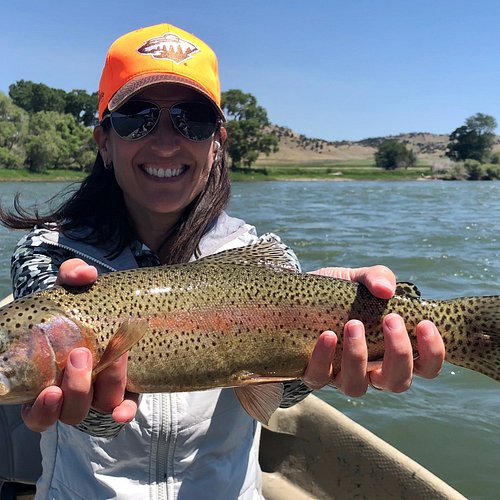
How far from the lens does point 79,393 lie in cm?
257

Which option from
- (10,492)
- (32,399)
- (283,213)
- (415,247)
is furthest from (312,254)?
(32,399)

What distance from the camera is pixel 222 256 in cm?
317

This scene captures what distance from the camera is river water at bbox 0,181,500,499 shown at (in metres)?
6.84

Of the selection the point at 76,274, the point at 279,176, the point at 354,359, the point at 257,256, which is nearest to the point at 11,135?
the point at 279,176

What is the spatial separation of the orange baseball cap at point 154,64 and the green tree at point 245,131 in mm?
85910

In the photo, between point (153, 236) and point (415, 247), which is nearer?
point (153, 236)

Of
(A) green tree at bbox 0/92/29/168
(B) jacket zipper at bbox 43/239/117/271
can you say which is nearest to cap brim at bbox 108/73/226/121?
(B) jacket zipper at bbox 43/239/117/271

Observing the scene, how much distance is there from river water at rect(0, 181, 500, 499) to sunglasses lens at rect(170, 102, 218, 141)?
4.81 meters

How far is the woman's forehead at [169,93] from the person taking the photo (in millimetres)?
3348

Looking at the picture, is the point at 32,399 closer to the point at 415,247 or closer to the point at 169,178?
the point at 169,178

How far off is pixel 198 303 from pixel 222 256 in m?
0.38

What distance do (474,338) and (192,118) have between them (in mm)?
1983

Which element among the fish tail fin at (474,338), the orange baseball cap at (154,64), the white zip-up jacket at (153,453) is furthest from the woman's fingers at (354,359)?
the orange baseball cap at (154,64)

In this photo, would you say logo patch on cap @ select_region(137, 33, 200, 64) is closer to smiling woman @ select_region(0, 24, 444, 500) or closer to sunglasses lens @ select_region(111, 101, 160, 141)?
smiling woman @ select_region(0, 24, 444, 500)
